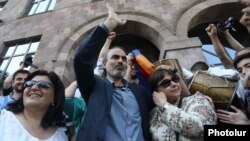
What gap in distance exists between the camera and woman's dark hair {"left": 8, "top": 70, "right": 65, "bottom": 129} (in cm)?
289

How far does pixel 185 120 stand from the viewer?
2578 mm

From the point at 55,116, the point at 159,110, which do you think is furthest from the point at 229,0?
the point at 55,116

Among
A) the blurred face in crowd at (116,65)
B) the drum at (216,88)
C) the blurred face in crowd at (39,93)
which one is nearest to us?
the blurred face in crowd at (39,93)

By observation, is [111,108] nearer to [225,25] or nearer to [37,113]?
[37,113]

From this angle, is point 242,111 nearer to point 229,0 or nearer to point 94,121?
point 94,121

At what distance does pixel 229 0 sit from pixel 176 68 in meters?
6.66

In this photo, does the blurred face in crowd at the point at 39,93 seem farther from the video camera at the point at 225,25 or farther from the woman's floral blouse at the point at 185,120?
the video camera at the point at 225,25

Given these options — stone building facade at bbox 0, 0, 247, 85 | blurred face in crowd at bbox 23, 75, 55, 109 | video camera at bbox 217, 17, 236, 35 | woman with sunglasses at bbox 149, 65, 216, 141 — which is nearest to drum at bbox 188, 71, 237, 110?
woman with sunglasses at bbox 149, 65, 216, 141

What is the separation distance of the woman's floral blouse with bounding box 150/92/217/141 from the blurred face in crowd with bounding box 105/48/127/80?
0.73m

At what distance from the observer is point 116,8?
9.73m

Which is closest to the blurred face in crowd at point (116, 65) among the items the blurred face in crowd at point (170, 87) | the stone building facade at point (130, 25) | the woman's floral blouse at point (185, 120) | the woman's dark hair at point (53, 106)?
the blurred face in crowd at point (170, 87)

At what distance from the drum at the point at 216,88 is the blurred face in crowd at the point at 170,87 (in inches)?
10.8

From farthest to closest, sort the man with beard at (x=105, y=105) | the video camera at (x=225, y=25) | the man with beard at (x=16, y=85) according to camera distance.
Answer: the man with beard at (x=16, y=85)
the video camera at (x=225, y=25)
the man with beard at (x=105, y=105)

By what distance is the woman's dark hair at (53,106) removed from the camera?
289 cm
